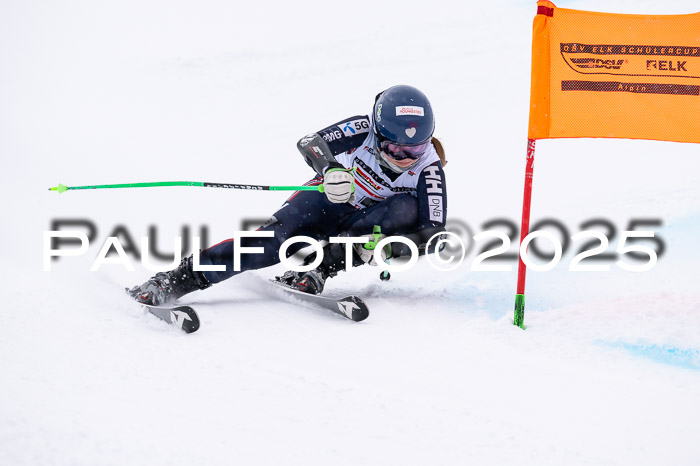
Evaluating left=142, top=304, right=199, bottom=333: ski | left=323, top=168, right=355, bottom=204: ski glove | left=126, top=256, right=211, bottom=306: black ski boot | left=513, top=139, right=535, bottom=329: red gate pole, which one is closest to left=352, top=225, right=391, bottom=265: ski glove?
left=323, top=168, right=355, bottom=204: ski glove

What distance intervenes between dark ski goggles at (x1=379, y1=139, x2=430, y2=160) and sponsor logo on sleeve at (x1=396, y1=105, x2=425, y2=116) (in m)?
0.18

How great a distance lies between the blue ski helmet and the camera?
3904mm

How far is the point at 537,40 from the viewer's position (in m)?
3.67

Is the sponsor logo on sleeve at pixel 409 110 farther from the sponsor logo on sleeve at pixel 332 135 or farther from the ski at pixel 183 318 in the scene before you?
the ski at pixel 183 318

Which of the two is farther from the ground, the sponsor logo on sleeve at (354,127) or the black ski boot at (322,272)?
the sponsor logo on sleeve at (354,127)

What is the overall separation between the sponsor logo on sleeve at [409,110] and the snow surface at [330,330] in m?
1.19

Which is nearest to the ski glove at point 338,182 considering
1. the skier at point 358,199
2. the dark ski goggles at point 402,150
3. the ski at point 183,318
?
the skier at point 358,199

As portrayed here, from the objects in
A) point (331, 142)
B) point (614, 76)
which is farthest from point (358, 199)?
point (614, 76)

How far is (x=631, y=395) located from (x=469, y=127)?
25.3 ft

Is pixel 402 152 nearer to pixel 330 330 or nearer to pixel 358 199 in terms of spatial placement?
pixel 358 199

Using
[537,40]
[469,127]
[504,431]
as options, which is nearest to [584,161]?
[469,127]

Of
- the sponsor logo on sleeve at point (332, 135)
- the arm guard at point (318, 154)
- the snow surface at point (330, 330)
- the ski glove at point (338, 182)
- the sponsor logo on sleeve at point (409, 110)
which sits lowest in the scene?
the snow surface at point (330, 330)

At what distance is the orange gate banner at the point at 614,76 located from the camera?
3.67 meters

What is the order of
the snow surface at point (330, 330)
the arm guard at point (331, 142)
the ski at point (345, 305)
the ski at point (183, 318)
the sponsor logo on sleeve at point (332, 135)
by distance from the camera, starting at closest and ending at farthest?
the snow surface at point (330, 330) < the ski at point (183, 318) < the ski at point (345, 305) < the arm guard at point (331, 142) < the sponsor logo on sleeve at point (332, 135)
